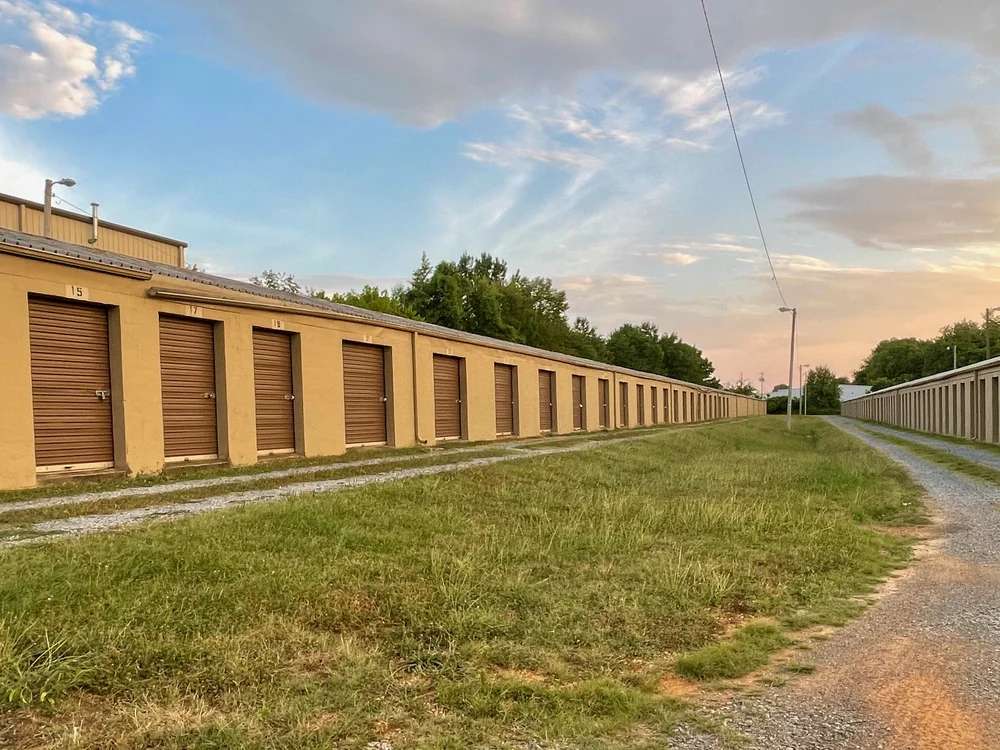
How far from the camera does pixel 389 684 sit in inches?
159

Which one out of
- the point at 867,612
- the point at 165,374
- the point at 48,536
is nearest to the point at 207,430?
the point at 165,374

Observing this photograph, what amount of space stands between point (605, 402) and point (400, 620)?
3414 centimetres

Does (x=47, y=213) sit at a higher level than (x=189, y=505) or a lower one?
higher

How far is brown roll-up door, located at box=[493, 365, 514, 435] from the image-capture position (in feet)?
84.9

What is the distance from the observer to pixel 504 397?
26.6m

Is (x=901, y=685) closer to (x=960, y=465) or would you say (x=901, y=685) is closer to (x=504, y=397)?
(x=960, y=465)

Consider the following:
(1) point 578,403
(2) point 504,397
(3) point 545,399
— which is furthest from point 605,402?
(2) point 504,397

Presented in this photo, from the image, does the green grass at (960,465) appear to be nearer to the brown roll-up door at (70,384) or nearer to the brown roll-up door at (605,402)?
the brown roll-up door at (605,402)

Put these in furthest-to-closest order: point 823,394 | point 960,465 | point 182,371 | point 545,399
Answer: point 823,394
point 545,399
point 960,465
point 182,371

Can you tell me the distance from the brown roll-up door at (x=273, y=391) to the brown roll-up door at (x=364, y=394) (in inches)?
77.0

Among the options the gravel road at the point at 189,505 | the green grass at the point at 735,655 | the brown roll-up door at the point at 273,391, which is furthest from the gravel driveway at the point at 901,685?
the brown roll-up door at the point at 273,391

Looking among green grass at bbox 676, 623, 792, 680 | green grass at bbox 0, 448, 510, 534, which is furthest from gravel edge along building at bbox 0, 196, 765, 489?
green grass at bbox 676, 623, 792, 680

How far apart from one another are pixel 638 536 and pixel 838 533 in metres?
2.54

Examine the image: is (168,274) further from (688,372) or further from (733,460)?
(688,372)
